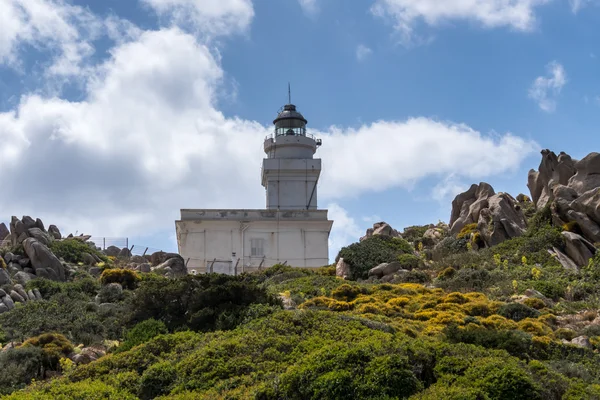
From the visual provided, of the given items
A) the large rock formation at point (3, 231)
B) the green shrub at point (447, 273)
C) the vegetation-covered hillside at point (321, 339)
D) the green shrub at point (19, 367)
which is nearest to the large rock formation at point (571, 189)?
the vegetation-covered hillside at point (321, 339)

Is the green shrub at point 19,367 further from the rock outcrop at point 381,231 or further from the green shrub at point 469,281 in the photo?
the rock outcrop at point 381,231

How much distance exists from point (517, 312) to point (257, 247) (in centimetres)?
2677

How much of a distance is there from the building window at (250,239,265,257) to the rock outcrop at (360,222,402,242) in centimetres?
641

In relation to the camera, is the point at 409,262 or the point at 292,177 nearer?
the point at 409,262

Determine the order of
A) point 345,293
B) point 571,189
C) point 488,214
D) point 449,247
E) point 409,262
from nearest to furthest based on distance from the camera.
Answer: point 345,293
point 409,262
point 571,189
point 449,247
point 488,214

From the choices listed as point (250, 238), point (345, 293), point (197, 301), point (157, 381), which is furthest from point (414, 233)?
point (157, 381)

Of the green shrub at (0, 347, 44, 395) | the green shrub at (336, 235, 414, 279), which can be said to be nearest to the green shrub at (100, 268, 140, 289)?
the green shrub at (336, 235, 414, 279)

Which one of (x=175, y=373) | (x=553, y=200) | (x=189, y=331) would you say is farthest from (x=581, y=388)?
(x=553, y=200)

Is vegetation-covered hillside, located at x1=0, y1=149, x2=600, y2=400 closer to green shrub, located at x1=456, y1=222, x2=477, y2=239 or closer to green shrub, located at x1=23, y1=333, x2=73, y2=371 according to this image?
green shrub, located at x1=23, y1=333, x2=73, y2=371

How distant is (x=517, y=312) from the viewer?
2592 centimetres

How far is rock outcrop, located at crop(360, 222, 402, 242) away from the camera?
48.1 meters

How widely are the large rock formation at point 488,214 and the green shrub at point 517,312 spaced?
14.7m

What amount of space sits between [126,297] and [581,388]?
67.8ft

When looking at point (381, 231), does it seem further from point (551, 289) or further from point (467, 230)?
point (551, 289)
